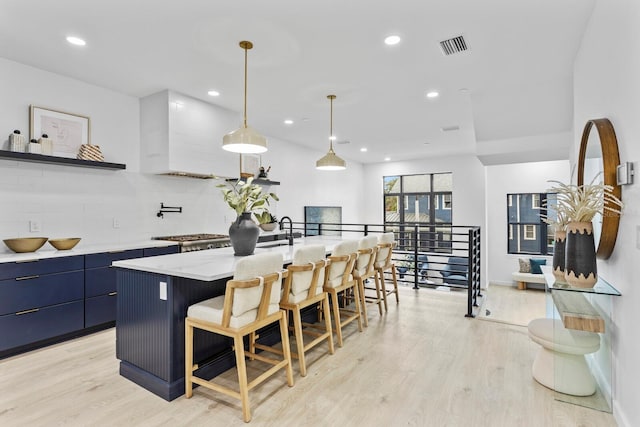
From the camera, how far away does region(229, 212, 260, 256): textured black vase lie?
2.92 meters

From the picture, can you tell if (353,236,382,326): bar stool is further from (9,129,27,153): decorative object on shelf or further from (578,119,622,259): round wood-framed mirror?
(9,129,27,153): decorative object on shelf

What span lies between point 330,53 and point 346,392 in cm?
285

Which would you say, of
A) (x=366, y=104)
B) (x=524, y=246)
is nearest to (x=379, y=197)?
(x=524, y=246)

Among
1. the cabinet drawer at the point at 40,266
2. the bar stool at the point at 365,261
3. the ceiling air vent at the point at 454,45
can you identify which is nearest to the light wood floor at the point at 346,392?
the bar stool at the point at 365,261

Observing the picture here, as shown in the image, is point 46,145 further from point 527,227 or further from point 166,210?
point 527,227

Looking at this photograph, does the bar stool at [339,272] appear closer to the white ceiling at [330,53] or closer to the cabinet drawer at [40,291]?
the white ceiling at [330,53]

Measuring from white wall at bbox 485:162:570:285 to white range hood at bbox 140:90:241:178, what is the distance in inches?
265

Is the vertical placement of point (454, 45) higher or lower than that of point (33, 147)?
higher

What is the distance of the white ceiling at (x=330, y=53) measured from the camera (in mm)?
2500

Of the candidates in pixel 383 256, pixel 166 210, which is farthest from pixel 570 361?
pixel 166 210

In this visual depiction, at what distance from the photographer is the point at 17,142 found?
326 centimetres

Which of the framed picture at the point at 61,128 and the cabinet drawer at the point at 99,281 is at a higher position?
the framed picture at the point at 61,128

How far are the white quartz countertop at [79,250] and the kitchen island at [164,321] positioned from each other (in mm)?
1173

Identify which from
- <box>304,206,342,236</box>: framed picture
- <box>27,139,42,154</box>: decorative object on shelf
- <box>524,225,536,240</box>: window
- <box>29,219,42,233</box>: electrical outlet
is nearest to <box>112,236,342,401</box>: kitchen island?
<box>29,219,42,233</box>: electrical outlet
